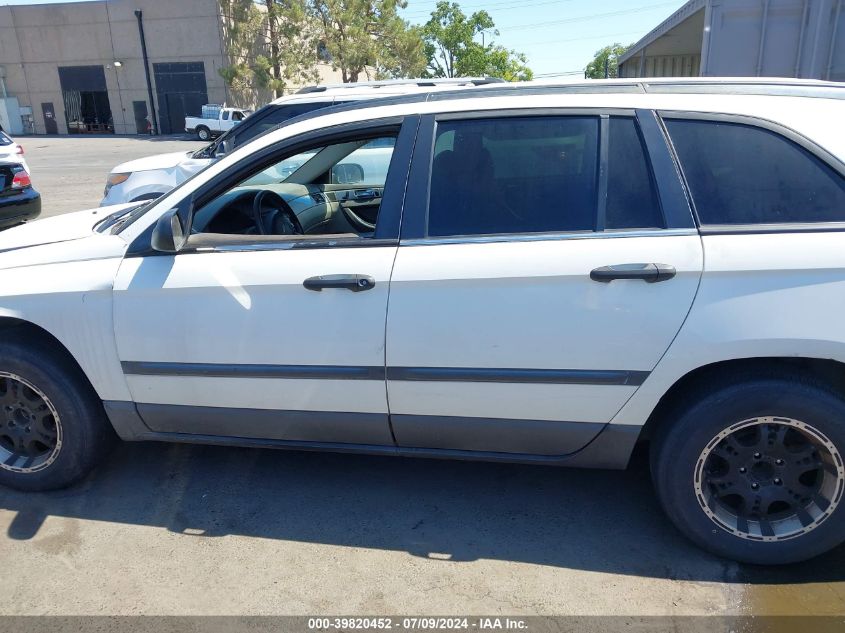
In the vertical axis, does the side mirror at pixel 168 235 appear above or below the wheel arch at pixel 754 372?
above

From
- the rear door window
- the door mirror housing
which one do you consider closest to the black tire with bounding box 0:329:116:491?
the door mirror housing

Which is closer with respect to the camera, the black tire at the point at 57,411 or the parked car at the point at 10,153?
the black tire at the point at 57,411

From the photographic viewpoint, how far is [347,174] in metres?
5.48

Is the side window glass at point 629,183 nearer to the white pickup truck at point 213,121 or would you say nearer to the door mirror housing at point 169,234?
the door mirror housing at point 169,234

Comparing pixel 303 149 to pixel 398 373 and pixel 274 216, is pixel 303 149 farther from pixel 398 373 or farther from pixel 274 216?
pixel 398 373

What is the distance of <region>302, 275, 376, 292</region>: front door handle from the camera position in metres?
2.74

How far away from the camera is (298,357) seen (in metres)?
2.88

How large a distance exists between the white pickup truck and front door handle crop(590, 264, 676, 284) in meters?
35.5

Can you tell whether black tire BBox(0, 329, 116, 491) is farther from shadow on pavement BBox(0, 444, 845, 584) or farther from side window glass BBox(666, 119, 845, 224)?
side window glass BBox(666, 119, 845, 224)

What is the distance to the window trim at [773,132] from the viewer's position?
8.24 ft

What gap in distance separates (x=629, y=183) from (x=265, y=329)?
5.33 feet

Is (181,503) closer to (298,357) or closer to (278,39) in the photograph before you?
(298,357)

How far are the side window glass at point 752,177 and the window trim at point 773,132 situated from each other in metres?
0.01

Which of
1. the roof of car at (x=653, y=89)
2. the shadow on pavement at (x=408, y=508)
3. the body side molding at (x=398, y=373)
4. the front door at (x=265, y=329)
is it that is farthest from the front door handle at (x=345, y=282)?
the shadow on pavement at (x=408, y=508)
